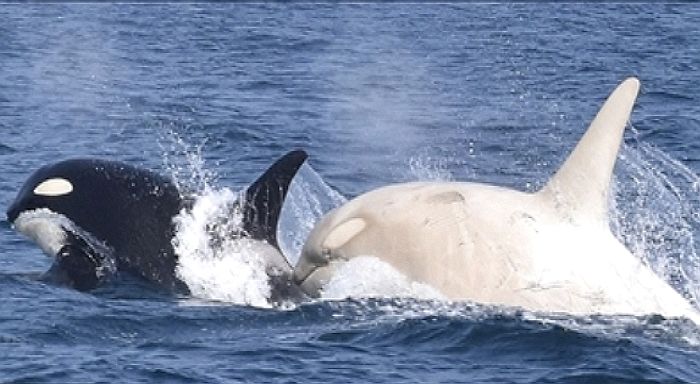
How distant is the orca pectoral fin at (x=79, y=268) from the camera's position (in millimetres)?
17453

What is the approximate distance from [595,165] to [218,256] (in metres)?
4.14

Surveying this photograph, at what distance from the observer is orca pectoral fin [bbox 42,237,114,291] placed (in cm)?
1745

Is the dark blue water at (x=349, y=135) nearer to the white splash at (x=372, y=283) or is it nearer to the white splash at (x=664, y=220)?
the white splash at (x=664, y=220)

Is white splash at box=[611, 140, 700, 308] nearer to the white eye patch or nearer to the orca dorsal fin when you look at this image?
the orca dorsal fin

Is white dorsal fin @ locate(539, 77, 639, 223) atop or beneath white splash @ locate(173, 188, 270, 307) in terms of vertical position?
atop

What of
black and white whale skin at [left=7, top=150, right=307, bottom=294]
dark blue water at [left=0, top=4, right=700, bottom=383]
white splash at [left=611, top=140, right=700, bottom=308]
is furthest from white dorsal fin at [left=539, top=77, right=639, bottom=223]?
black and white whale skin at [left=7, top=150, right=307, bottom=294]

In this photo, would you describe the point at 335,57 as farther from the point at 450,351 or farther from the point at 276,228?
the point at 450,351

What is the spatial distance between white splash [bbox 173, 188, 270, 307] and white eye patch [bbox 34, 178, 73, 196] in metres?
1.42

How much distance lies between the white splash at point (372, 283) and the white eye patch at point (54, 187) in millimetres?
3411

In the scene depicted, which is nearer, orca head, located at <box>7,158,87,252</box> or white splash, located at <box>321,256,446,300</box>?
white splash, located at <box>321,256,446,300</box>

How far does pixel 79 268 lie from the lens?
17609mm

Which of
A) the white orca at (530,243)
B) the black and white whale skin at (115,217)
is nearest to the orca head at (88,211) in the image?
the black and white whale skin at (115,217)

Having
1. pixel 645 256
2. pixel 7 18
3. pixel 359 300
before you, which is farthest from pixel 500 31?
pixel 359 300

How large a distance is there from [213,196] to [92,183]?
1357 millimetres
